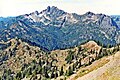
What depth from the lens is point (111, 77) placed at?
102 metres

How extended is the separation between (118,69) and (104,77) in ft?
23.0

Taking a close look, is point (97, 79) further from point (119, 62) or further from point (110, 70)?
point (119, 62)

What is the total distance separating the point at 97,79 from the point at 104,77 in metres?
5.01

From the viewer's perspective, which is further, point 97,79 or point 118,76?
point 97,79

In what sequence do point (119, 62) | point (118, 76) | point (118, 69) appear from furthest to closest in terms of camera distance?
1. point (119, 62)
2. point (118, 69)
3. point (118, 76)

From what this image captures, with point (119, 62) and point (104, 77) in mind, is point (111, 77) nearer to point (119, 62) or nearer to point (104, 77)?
point (104, 77)

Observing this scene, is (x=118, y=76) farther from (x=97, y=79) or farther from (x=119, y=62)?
(x=119, y=62)

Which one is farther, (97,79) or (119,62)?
(119,62)

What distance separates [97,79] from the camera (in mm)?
110500

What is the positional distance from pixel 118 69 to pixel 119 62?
1218 centimetres

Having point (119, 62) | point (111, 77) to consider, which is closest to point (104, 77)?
point (111, 77)

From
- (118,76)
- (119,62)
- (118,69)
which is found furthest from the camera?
(119,62)

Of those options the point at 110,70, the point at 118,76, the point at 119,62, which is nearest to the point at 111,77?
the point at 118,76

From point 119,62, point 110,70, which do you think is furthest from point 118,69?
point 119,62
